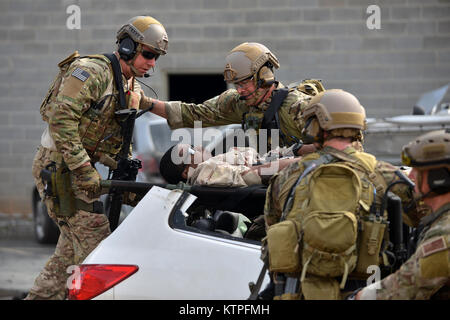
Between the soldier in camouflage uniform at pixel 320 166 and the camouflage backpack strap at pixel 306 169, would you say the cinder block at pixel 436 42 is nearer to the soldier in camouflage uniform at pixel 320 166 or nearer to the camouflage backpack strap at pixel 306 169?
the soldier in camouflage uniform at pixel 320 166

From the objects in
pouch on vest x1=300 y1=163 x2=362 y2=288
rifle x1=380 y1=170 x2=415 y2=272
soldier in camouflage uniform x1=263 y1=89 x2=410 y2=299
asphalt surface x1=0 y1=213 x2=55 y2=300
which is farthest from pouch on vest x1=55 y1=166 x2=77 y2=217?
asphalt surface x1=0 y1=213 x2=55 y2=300

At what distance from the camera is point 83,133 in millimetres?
4668

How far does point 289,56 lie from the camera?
11461 mm

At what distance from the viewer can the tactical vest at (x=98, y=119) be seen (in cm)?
464

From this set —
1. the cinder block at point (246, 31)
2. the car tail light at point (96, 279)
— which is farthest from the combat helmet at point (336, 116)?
the cinder block at point (246, 31)

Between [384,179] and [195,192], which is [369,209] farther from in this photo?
[195,192]

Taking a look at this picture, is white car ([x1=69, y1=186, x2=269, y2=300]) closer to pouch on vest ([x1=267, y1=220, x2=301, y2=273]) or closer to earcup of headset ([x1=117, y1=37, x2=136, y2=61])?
pouch on vest ([x1=267, y1=220, x2=301, y2=273])

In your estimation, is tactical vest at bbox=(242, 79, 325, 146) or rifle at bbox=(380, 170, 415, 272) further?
tactical vest at bbox=(242, 79, 325, 146)

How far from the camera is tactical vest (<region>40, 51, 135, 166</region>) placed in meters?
4.64

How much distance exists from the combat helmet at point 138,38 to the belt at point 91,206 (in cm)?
91

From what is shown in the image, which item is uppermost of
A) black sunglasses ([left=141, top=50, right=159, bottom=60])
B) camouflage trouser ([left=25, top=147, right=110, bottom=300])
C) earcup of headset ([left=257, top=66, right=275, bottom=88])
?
black sunglasses ([left=141, top=50, right=159, bottom=60])

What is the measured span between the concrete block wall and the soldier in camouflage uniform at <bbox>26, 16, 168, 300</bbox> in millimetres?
6841
